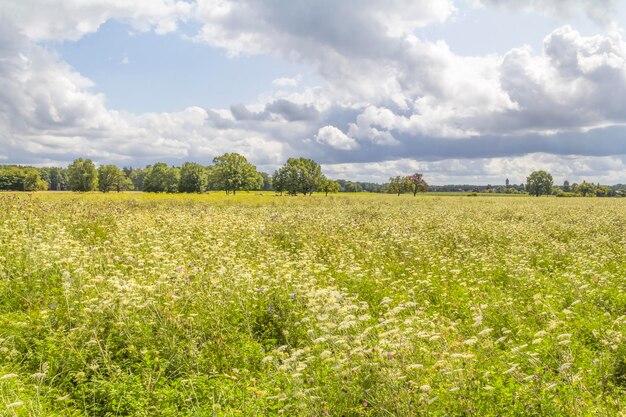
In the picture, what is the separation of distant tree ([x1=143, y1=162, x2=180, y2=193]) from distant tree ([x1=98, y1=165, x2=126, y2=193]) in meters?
21.6

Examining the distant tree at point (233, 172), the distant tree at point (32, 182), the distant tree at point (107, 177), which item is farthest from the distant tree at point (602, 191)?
the distant tree at point (32, 182)

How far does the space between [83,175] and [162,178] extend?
2499 cm

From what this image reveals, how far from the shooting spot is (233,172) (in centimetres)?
9731

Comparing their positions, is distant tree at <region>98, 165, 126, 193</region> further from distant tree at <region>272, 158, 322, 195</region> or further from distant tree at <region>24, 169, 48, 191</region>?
distant tree at <region>272, 158, 322, 195</region>

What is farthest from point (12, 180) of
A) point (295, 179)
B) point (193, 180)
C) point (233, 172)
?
point (295, 179)

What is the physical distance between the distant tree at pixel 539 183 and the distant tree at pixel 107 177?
13480cm

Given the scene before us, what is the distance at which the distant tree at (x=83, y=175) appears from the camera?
12491 cm

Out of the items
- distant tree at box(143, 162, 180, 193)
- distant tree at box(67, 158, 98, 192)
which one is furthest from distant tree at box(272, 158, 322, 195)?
distant tree at box(67, 158, 98, 192)

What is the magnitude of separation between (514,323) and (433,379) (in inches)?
129

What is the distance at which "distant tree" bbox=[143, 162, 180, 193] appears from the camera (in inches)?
4734

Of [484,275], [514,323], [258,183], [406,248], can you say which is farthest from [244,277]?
[258,183]

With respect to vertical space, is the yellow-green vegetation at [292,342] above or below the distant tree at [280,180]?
below

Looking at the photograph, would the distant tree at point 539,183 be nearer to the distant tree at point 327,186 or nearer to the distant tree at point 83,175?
the distant tree at point 327,186

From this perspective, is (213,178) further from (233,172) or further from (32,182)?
(32,182)
